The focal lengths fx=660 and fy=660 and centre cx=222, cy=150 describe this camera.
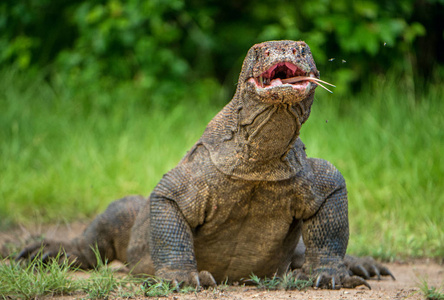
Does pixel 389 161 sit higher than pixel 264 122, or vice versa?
pixel 264 122

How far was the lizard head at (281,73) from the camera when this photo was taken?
8.93ft

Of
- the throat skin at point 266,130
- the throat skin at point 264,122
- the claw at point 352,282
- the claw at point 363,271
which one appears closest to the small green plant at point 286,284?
the claw at point 352,282

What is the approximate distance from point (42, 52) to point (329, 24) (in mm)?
4732

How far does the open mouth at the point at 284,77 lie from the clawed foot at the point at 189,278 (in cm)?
101

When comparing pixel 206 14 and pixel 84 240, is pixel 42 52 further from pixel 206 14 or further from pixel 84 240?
pixel 84 240

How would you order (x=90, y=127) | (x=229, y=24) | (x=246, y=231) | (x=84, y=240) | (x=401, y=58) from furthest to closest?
(x=229, y=24)
(x=401, y=58)
(x=90, y=127)
(x=84, y=240)
(x=246, y=231)

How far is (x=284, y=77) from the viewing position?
2.89m

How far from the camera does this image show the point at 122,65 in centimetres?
959

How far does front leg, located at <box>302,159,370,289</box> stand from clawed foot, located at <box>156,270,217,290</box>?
0.52 metres

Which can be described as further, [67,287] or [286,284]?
[286,284]

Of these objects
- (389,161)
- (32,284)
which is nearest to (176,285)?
(32,284)

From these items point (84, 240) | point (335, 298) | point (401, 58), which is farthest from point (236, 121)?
point (401, 58)

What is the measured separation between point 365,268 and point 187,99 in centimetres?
545

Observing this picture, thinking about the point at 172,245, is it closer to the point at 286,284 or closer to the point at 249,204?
the point at 249,204
